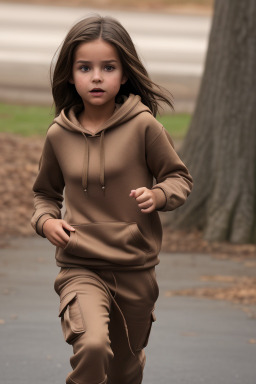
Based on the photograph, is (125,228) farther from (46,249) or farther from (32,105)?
(32,105)

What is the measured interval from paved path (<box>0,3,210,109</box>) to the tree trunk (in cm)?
744

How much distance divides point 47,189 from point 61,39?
22622 millimetres

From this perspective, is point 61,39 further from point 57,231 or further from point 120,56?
point 57,231

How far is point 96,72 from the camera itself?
4.41 m

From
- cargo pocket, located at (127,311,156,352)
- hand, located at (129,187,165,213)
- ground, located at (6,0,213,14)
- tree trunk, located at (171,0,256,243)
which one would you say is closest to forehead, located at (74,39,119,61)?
hand, located at (129,187,165,213)

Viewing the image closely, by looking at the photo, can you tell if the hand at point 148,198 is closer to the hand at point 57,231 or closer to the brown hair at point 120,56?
the hand at point 57,231

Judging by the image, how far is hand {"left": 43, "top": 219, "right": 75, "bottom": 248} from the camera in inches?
170

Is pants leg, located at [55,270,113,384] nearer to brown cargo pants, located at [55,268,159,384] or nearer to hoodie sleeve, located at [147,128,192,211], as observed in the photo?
brown cargo pants, located at [55,268,159,384]

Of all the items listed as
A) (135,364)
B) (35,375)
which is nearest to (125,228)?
(135,364)

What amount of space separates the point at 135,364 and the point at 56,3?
30746mm

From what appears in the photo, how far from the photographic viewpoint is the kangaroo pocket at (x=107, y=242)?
4.34 meters

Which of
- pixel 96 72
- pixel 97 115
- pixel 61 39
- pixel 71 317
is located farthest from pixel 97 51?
pixel 61 39

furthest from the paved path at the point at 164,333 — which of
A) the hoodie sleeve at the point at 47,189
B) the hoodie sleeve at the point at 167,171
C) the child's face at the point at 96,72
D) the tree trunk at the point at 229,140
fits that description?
the child's face at the point at 96,72

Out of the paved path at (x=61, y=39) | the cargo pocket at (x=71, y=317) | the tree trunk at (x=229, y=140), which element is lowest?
the paved path at (x=61, y=39)
